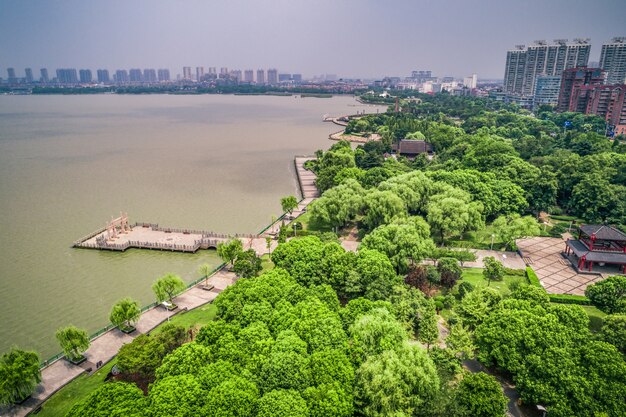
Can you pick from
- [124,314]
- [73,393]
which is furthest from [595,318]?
[73,393]

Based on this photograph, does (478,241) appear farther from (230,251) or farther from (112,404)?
(112,404)

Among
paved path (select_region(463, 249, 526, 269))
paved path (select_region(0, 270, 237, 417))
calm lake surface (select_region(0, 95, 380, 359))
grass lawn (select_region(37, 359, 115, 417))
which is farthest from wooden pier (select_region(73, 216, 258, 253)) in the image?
paved path (select_region(463, 249, 526, 269))

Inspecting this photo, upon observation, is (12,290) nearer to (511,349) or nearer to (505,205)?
(511,349)

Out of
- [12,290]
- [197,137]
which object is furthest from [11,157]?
[12,290]

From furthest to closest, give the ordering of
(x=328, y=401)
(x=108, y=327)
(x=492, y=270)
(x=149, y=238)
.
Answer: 1. (x=149, y=238)
2. (x=492, y=270)
3. (x=108, y=327)
4. (x=328, y=401)

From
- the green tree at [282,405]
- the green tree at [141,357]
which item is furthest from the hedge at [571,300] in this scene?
the green tree at [141,357]

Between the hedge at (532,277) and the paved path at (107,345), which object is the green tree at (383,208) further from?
the paved path at (107,345)
